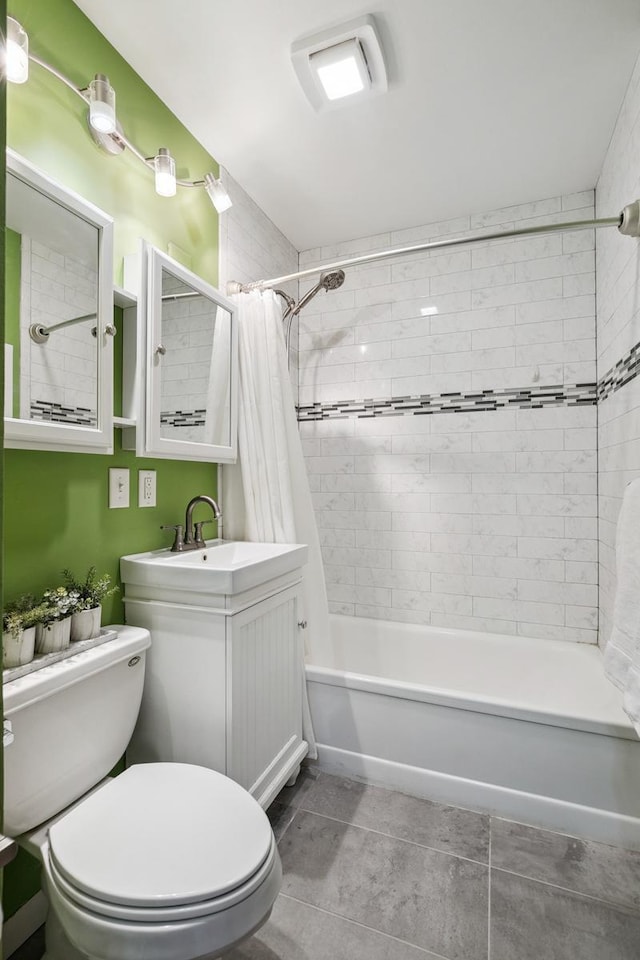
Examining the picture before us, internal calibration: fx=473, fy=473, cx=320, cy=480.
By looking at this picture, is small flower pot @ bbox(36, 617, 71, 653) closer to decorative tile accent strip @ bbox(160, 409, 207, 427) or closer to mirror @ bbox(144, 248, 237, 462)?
mirror @ bbox(144, 248, 237, 462)

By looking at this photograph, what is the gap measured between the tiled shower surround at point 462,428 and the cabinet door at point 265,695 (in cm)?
104

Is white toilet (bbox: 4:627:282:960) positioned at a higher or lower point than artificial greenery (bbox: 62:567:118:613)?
lower

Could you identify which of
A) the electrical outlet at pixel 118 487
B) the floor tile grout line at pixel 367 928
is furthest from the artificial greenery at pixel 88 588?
the floor tile grout line at pixel 367 928

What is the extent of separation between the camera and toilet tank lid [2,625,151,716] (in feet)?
3.32

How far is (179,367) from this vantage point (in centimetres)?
172

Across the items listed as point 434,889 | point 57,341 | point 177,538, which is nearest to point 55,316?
point 57,341

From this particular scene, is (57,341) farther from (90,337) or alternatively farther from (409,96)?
(409,96)

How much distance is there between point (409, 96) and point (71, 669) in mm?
2212

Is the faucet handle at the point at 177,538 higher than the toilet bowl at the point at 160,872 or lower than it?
higher

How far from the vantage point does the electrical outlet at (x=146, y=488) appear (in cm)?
168

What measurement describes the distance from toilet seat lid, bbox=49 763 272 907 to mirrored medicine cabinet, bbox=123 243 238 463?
3.10 ft

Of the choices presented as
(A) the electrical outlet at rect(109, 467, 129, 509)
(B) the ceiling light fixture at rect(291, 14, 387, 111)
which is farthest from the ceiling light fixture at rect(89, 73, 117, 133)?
(A) the electrical outlet at rect(109, 467, 129, 509)

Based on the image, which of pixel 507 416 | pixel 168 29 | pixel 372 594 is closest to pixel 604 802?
pixel 372 594

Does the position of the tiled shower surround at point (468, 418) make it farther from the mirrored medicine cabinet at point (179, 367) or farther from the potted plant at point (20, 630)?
the potted plant at point (20, 630)
